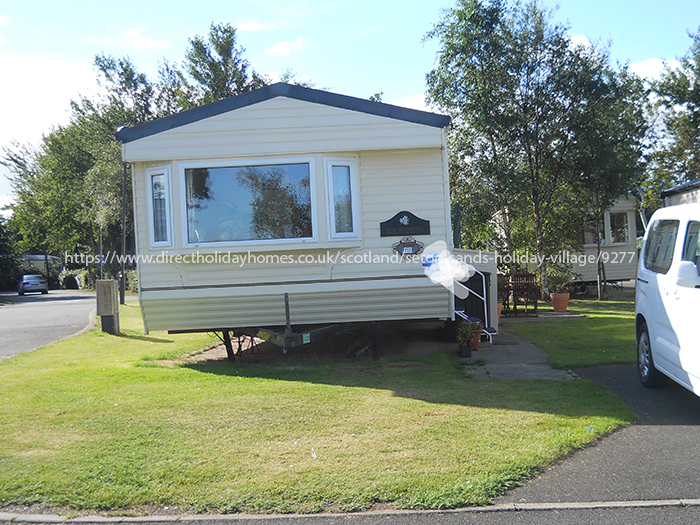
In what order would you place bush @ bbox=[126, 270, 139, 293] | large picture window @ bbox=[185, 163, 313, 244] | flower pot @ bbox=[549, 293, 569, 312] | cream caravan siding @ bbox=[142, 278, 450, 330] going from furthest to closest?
bush @ bbox=[126, 270, 139, 293]
flower pot @ bbox=[549, 293, 569, 312]
cream caravan siding @ bbox=[142, 278, 450, 330]
large picture window @ bbox=[185, 163, 313, 244]

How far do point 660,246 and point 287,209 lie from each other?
4.69 metres

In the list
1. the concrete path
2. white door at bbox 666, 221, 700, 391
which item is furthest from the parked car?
white door at bbox 666, 221, 700, 391

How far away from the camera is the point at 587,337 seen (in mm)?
10867

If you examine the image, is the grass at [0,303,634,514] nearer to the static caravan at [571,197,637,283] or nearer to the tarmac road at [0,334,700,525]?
the tarmac road at [0,334,700,525]

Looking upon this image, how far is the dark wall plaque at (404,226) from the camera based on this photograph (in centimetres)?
859

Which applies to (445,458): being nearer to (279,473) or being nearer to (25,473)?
(279,473)

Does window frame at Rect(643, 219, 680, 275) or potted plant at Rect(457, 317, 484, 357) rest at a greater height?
window frame at Rect(643, 219, 680, 275)

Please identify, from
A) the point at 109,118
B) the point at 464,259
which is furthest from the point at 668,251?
the point at 109,118

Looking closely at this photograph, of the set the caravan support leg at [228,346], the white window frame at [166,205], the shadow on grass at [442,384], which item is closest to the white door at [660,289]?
the shadow on grass at [442,384]

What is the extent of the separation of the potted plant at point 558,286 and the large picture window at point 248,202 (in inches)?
369

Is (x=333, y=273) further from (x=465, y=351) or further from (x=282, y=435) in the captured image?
(x=282, y=435)

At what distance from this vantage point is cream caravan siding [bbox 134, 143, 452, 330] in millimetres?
8562

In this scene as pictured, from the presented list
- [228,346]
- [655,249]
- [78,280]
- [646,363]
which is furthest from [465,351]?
[78,280]

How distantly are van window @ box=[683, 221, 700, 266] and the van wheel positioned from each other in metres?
1.27
